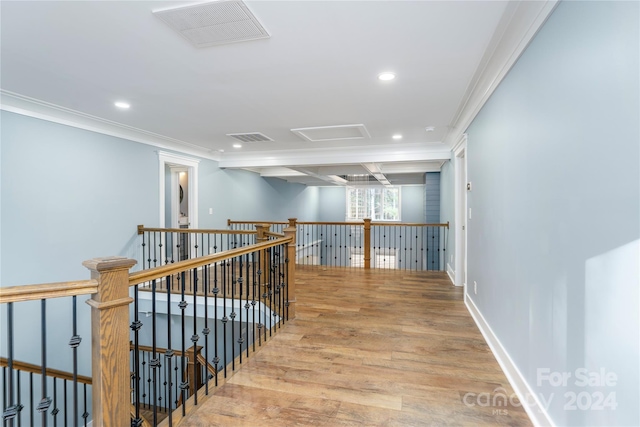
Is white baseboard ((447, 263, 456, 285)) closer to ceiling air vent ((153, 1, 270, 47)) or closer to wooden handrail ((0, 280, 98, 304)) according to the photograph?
ceiling air vent ((153, 1, 270, 47))

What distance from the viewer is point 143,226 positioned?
16.6 feet

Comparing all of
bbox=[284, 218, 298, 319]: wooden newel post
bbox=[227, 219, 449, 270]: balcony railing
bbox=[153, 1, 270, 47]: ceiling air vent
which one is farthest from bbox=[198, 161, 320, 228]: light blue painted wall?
bbox=[153, 1, 270, 47]: ceiling air vent

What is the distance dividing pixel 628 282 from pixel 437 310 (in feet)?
9.89

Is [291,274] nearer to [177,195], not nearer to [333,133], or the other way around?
[333,133]

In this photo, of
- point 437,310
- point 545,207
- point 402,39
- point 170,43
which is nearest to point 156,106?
point 170,43

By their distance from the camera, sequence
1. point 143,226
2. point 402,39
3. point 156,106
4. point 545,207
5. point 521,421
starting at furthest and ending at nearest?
point 143,226 < point 156,106 < point 402,39 < point 521,421 < point 545,207

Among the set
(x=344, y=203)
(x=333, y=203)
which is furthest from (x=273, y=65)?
(x=333, y=203)

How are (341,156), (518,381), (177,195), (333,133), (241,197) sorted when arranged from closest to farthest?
(518,381)
(333,133)
(341,156)
(177,195)
(241,197)

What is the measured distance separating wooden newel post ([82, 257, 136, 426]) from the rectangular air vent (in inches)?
139

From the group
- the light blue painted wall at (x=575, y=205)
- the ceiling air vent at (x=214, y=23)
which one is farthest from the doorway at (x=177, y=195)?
the light blue painted wall at (x=575, y=205)

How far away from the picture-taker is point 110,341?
1.42 metres

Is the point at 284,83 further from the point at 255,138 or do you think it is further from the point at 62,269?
the point at 62,269

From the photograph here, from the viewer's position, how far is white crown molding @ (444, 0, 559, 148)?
5.88 feet

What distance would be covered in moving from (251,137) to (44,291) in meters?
4.18
